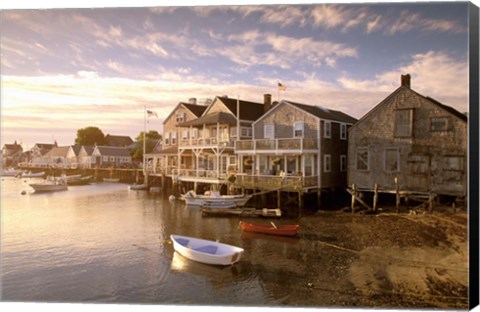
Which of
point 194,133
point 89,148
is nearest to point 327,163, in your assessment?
point 194,133

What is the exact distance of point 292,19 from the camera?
9.55 meters

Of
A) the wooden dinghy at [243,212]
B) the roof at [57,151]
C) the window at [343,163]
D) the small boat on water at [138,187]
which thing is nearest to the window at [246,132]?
the wooden dinghy at [243,212]

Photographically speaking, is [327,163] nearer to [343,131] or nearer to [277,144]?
[343,131]

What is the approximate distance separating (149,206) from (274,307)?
34.4 feet

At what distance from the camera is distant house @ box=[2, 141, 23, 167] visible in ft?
Result: 35.1

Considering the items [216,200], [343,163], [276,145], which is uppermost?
[276,145]

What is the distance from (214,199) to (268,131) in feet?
13.2

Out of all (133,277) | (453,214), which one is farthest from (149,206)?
(453,214)

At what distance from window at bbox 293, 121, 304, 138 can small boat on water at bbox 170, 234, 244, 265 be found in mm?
7651

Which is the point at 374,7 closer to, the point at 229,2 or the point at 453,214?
the point at 229,2

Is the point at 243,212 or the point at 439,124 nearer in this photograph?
the point at 439,124

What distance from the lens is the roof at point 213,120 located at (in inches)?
736

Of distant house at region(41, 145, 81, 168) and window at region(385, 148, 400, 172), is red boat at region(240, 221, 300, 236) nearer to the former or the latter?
window at region(385, 148, 400, 172)

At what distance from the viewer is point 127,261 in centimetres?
1019
